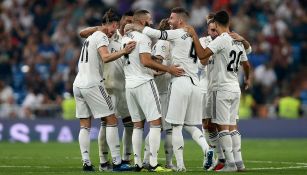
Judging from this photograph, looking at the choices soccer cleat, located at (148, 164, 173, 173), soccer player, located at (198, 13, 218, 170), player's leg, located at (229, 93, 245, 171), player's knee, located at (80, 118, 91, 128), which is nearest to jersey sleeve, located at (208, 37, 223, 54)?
soccer player, located at (198, 13, 218, 170)

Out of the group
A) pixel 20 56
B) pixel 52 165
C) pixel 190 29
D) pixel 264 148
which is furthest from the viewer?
pixel 20 56

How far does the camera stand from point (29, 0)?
3456cm

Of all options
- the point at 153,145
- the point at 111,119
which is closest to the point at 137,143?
the point at 153,145

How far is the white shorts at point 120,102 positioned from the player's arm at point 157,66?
4.88 feet

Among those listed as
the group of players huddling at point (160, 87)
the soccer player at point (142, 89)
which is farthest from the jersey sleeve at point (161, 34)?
the soccer player at point (142, 89)

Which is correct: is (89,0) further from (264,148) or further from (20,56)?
(264,148)

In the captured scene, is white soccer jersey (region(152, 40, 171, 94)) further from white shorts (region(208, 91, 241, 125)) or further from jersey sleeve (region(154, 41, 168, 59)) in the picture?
white shorts (region(208, 91, 241, 125))

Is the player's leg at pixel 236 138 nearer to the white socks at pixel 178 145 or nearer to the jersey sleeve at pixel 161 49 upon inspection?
the white socks at pixel 178 145

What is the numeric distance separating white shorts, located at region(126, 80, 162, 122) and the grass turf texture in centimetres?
115

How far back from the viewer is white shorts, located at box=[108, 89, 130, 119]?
1741 cm

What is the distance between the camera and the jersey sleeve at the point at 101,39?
1655cm

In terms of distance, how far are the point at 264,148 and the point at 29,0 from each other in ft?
42.6

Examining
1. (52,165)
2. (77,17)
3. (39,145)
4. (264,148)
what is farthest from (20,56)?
(52,165)

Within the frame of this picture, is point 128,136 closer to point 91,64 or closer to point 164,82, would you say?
point 164,82
